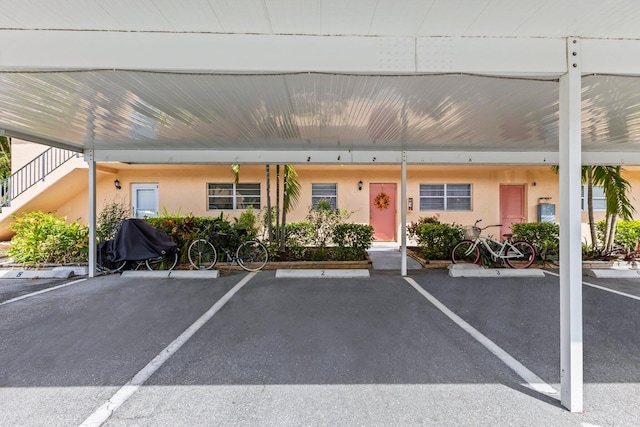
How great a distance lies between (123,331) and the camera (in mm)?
3645

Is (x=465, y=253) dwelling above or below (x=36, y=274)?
above

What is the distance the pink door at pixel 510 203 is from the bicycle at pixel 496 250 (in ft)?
12.2

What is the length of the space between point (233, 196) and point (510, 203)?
372 inches

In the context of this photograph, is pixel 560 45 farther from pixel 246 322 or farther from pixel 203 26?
pixel 246 322

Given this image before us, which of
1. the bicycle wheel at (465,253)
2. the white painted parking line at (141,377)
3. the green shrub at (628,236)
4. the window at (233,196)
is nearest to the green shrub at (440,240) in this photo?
the bicycle wheel at (465,253)

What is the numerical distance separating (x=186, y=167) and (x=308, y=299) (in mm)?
7287

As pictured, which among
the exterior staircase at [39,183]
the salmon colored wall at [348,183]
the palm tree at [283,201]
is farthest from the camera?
the salmon colored wall at [348,183]

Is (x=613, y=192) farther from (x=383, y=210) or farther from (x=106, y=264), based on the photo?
(x=106, y=264)

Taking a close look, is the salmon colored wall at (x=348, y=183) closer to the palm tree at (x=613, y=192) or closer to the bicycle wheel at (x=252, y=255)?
the palm tree at (x=613, y=192)

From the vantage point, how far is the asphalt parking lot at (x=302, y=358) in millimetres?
2225

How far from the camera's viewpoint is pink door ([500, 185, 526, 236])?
10.4 metres

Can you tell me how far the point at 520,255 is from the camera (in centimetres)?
678

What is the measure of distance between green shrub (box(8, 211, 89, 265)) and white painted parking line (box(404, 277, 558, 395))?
7.43 metres

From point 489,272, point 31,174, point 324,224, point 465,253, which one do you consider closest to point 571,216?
point 489,272
